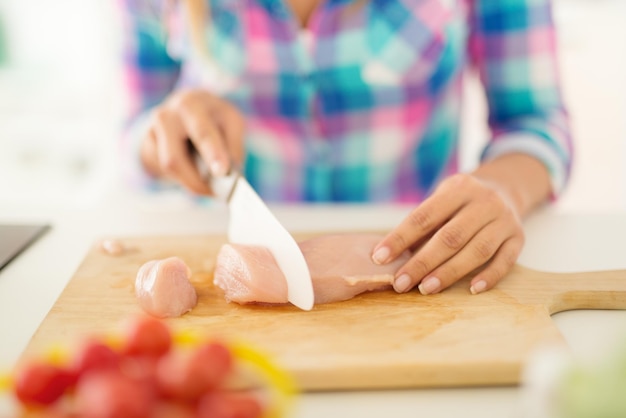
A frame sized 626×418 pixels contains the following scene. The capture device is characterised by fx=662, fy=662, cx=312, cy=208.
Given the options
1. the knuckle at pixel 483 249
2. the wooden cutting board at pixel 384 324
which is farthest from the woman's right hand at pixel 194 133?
the knuckle at pixel 483 249

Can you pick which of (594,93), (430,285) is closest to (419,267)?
(430,285)

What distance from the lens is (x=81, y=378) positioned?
59cm

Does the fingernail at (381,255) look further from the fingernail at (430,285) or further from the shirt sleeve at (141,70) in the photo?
the shirt sleeve at (141,70)

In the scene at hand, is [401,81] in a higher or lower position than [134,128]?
higher

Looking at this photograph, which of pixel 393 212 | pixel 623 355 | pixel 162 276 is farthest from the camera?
pixel 393 212

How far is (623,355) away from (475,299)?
539mm

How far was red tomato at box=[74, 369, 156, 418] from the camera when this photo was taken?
534 mm

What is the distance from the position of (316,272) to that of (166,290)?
0.79 ft

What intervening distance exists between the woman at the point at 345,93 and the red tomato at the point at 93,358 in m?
0.71

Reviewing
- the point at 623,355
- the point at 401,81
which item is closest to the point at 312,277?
the point at 623,355

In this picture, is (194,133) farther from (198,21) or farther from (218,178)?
(198,21)

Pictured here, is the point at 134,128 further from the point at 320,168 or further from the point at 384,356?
the point at 384,356

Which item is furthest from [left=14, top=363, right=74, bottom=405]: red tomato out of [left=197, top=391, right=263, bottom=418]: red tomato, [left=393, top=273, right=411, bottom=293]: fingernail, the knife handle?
the knife handle

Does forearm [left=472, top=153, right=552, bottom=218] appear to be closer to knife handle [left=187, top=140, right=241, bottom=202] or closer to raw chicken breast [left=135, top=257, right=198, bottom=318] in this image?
knife handle [left=187, top=140, right=241, bottom=202]
